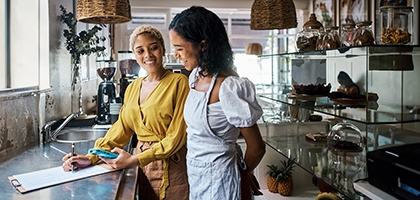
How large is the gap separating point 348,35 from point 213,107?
0.81 meters

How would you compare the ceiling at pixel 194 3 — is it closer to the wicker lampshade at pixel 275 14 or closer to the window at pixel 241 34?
the window at pixel 241 34

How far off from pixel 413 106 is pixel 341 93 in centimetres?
30

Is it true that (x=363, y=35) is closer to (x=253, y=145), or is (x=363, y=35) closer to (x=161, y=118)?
(x=253, y=145)

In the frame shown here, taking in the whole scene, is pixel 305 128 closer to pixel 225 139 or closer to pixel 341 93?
pixel 341 93

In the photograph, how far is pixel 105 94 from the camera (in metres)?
2.62

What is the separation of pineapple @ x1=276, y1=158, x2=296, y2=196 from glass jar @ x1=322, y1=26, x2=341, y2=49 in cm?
201

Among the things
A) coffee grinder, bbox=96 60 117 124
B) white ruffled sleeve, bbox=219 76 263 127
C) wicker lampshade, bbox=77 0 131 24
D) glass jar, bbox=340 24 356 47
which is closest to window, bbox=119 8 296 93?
coffee grinder, bbox=96 60 117 124

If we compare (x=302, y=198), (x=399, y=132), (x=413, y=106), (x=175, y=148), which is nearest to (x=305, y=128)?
(x=399, y=132)

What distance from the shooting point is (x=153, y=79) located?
65.5 inches

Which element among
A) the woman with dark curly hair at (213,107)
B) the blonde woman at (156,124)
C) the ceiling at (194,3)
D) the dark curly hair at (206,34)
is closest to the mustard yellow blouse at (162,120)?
the blonde woman at (156,124)

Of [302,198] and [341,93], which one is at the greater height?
[341,93]

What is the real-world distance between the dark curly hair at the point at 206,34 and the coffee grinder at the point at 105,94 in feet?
4.77

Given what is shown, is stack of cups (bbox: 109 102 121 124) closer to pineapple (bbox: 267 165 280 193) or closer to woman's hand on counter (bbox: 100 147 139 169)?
woman's hand on counter (bbox: 100 147 139 169)

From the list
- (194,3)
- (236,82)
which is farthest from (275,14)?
(194,3)
